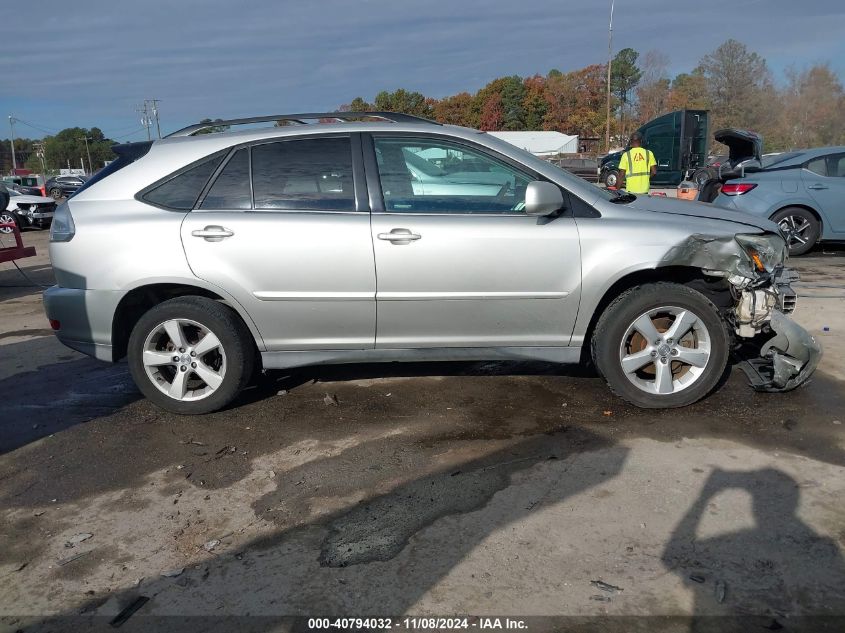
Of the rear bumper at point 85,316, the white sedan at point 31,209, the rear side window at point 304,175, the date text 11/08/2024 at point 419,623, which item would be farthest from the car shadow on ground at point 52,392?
the white sedan at point 31,209

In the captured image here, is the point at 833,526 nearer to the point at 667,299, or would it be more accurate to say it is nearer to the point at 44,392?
the point at 667,299

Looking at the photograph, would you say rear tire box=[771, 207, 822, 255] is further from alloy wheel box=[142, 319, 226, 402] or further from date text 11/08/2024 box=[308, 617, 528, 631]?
date text 11/08/2024 box=[308, 617, 528, 631]

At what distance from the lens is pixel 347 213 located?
412 cm

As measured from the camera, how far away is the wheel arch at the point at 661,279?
4.21 meters

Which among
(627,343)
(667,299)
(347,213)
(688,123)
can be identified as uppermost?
(688,123)

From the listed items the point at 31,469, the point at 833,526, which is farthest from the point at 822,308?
the point at 31,469

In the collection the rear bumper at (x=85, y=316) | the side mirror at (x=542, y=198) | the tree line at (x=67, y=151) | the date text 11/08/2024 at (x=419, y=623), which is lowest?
the date text 11/08/2024 at (x=419, y=623)

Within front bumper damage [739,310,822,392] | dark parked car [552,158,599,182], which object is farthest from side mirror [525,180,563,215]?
dark parked car [552,158,599,182]

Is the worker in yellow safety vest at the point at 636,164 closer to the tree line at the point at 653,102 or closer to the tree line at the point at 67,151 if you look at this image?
the tree line at the point at 653,102

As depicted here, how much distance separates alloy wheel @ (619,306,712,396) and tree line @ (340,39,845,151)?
41.3 meters

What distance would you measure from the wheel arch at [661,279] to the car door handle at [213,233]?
2247mm

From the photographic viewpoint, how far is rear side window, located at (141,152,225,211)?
13.9ft

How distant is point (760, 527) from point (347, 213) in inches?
109

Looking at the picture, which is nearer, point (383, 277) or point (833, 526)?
point (833, 526)
